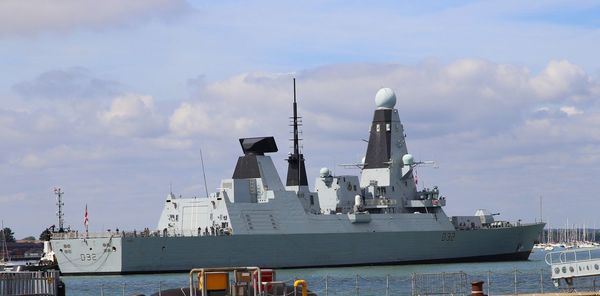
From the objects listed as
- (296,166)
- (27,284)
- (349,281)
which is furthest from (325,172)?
(27,284)

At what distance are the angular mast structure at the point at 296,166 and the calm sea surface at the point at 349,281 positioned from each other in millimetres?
7047

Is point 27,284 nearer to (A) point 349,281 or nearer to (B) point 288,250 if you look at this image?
(A) point 349,281

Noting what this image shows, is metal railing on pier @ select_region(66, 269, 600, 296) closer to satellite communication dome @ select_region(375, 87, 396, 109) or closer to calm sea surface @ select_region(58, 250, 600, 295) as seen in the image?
calm sea surface @ select_region(58, 250, 600, 295)

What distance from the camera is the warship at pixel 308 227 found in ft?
224

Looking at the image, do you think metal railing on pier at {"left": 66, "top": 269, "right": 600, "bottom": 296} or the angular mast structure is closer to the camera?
metal railing on pier at {"left": 66, "top": 269, "right": 600, "bottom": 296}

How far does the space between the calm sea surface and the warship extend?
59.1 inches

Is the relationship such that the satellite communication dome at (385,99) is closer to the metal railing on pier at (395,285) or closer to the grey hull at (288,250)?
the grey hull at (288,250)

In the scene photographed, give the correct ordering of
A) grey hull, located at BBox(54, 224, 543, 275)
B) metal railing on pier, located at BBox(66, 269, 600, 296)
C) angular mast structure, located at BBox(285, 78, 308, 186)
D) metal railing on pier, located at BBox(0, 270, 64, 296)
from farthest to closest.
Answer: angular mast structure, located at BBox(285, 78, 308, 186) < grey hull, located at BBox(54, 224, 543, 275) < metal railing on pier, located at BBox(66, 269, 600, 296) < metal railing on pier, located at BBox(0, 270, 64, 296)

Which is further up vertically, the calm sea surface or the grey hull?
the grey hull

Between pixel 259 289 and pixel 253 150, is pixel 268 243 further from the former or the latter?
pixel 259 289

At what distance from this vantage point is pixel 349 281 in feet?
194

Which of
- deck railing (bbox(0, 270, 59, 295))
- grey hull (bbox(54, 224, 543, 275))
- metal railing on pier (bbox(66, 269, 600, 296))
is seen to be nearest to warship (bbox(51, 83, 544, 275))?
grey hull (bbox(54, 224, 543, 275))

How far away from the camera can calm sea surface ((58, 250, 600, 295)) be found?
50281 millimetres

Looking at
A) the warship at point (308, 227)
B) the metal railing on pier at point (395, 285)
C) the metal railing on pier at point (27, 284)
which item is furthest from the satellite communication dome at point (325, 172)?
the metal railing on pier at point (27, 284)
